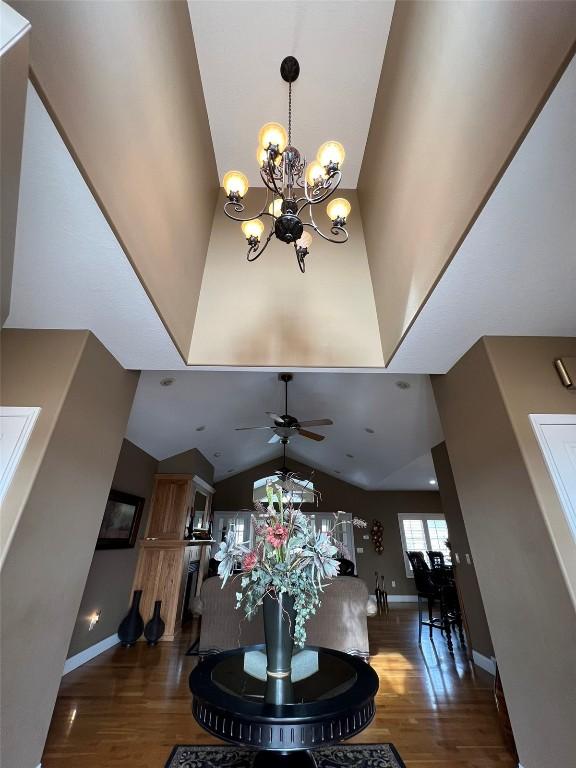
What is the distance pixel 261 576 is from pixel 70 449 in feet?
5.03

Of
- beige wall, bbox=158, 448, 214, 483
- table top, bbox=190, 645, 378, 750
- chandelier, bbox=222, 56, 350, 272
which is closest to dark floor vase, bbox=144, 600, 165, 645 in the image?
beige wall, bbox=158, 448, 214, 483

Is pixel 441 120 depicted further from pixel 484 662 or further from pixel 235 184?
pixel 484 662

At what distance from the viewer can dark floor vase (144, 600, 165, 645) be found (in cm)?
482

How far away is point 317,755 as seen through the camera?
232cm

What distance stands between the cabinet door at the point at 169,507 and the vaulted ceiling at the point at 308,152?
2.50 metres

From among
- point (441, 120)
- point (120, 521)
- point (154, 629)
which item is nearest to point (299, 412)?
point (120, 521)

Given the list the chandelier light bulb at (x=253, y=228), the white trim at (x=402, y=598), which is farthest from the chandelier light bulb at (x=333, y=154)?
the white trim at (x=402, y=598)

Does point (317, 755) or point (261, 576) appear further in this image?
point (317, 755)

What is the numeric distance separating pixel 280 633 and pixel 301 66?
424cm

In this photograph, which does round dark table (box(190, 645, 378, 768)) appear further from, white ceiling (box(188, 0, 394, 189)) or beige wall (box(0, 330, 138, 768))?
white ceiling (box(188, 0, 394, 189))

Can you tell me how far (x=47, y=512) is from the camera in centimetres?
205

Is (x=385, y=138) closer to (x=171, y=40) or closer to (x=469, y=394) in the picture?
(x=171, y=40)

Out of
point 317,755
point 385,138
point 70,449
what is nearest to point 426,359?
point 385,138

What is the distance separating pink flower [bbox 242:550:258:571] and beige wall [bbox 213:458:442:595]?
819cm
